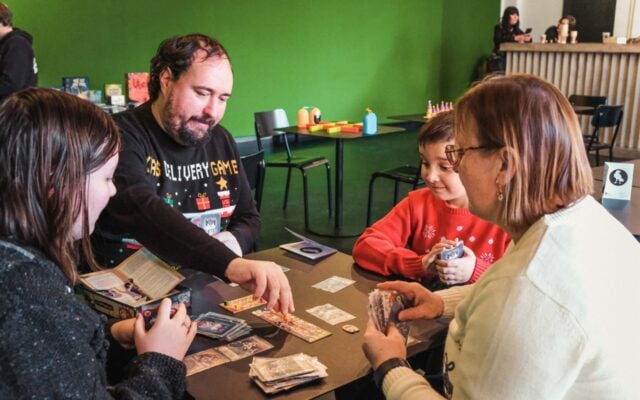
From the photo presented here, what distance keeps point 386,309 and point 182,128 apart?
42.8 inches

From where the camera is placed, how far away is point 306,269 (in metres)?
1.98

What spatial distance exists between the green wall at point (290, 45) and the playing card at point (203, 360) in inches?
237

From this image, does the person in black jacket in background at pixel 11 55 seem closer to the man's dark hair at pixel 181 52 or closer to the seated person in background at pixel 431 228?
the man's dark hair at pixel 181 52

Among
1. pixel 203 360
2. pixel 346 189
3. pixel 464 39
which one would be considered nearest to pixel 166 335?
pixel 203 360

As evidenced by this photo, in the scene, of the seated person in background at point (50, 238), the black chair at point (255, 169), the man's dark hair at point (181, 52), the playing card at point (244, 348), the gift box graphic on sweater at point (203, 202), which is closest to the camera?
the seated person in background at point (50, 238)

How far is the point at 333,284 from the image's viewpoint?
185cm

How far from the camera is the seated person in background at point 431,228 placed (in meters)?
1.96

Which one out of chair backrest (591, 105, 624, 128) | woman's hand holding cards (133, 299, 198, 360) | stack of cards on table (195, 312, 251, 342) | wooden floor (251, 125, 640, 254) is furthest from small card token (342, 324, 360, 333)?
chair backrest (591, 105, 624, 128)

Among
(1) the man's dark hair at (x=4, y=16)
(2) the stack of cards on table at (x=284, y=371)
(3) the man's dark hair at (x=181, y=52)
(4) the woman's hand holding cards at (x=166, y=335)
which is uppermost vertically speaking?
(1) the man's dark hair at (x=4, y=16)

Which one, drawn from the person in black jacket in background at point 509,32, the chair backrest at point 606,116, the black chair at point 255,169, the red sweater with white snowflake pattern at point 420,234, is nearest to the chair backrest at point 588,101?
the chair backrest at point 606,116

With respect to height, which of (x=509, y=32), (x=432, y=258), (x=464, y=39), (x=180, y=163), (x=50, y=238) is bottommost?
(x=432, y=258)

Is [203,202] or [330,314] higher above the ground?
[203,202]

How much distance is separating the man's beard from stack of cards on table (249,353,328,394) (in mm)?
1078

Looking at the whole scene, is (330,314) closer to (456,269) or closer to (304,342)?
(304,342)
